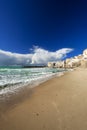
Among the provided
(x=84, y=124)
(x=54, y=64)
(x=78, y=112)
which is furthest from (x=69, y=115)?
(x=54, y=64)

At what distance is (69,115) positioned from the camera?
14.8 ft

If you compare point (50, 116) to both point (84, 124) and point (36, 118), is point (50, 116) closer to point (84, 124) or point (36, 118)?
point (36, 118)

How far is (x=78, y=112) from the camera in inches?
187

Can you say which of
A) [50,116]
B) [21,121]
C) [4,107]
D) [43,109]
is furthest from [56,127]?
[4,107]

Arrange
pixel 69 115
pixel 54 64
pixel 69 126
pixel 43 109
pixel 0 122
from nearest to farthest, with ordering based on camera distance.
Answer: pixel 69 126 < pixel 0 122 < pixel 69 115 < pixel 43 109 < pixel 54 64

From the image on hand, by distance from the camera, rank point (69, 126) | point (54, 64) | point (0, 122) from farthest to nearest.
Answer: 1. point (54, 64)
2. point (0, 122)
3. point (69, 126)

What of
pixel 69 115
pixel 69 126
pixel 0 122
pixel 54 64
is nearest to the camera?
pixel 69 126

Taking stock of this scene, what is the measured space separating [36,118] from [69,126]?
1158 millimetres

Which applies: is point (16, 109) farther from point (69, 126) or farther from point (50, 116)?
point (69, 126)

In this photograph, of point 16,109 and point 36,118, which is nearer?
point 36,118

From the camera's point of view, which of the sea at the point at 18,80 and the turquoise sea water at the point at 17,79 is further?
the turquoise sea water at the point at 17,79

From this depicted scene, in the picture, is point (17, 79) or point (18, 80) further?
point (17, 79)

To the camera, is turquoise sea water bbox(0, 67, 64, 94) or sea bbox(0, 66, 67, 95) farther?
turquoise sea water bbox(0, 67, 64, 94)

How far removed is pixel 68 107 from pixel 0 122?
2633mm
